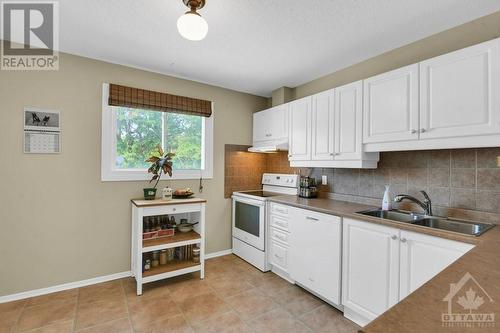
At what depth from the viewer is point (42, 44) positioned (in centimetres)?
233

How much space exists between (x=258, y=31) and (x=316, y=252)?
81.2 inches

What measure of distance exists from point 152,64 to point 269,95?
1791 mm

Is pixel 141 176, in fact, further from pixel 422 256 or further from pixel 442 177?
pixel 442 177

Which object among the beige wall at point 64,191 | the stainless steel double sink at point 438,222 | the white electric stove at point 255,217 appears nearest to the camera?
the stainless steel double sink at point 438,222

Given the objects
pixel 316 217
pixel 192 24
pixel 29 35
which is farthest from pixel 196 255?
pixel 29 35

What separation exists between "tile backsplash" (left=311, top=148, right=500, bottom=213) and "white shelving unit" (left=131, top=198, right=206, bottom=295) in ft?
6.08

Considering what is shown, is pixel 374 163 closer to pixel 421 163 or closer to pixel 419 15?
pixel 421 163

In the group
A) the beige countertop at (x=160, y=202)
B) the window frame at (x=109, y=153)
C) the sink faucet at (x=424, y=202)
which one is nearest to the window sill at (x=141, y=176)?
the window frame at (x=109, y=153)

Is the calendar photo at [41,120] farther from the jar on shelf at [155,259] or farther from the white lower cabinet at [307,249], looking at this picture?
the white lower cabinet at [307,249]

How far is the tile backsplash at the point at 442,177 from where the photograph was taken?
1.77 meters

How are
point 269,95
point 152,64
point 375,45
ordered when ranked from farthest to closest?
point 269,95 < point 152,64 < point 375,45

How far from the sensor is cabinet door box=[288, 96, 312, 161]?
2.82 metres

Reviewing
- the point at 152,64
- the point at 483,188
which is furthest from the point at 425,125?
the point at 152,64

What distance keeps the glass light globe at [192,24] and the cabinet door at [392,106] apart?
5.00 ft
